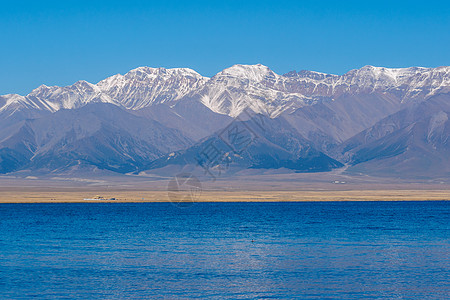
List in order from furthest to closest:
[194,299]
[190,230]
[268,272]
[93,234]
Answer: [190,230] → [93,234] → [268,272] → [194,299]

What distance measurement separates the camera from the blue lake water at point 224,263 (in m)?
50.3

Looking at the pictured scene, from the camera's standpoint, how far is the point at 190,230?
99688 millimetres

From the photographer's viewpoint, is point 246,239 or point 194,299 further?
point 246,239

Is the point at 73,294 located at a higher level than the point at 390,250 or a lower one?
higher

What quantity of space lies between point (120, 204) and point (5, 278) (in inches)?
5520

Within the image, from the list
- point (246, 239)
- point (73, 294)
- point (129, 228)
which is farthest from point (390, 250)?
point (129, 228)

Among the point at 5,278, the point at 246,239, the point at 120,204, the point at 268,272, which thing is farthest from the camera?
the point at 120,204

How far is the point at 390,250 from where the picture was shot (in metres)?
73.0

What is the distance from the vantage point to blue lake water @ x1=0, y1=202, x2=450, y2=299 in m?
50.3

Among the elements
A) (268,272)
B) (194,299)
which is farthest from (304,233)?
(194,299)

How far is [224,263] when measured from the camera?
62875 millimetres

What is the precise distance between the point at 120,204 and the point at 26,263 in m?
133

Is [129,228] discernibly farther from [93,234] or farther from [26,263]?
[26,263]

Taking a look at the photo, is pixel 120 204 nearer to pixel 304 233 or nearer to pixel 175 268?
pixel 304 233
